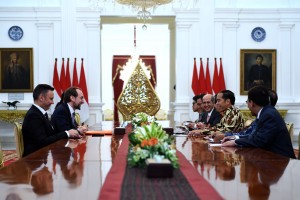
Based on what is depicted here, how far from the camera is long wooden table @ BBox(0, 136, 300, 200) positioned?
2.30 m

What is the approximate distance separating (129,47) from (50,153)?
46.0 feet

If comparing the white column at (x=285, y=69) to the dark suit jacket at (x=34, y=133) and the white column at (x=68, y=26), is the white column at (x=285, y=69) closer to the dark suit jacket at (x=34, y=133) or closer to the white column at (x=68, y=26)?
the white column at (x=68, y=26)

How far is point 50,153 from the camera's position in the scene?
3977 mm

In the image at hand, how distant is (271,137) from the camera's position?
4.39 meters

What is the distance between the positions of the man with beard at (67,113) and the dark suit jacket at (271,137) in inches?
94.5

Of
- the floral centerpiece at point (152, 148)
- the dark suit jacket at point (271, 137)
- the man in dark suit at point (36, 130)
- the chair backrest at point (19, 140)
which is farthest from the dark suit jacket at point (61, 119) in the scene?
the floral centerpiece at point (152, 148)

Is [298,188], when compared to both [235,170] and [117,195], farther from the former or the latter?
[117,195]

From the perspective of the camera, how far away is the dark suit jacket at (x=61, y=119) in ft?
20.5

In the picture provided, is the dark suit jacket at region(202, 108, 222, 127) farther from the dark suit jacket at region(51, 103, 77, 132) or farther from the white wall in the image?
the white wall

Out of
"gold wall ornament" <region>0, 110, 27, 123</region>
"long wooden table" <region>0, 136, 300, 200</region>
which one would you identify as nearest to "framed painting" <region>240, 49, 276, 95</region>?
"gold wall ornament" <region>0, 110, 27, 123</region>

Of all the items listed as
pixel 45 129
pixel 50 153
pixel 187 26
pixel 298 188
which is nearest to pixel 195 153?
pixel 50 153

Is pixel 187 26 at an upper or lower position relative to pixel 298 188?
upper

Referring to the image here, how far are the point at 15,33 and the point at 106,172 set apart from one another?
31.0ft

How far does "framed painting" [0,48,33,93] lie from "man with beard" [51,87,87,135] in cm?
533
